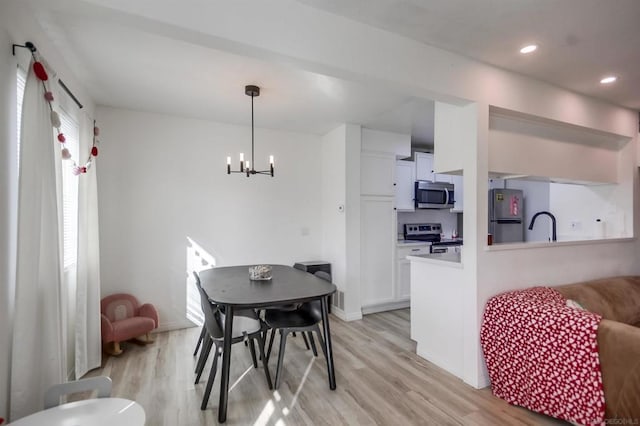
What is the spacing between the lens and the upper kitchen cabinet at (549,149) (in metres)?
2.68

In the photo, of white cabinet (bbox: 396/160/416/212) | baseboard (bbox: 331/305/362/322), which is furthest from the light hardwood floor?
white cabinet (bbox: 396/160/416/212)

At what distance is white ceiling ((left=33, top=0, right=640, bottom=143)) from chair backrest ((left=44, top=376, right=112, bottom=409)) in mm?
1692

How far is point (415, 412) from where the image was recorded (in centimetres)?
205

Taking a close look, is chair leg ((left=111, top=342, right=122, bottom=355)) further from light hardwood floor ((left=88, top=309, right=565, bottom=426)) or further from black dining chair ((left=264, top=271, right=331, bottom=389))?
black dining chair ((left=264, top=271, right=331, bottom=389))

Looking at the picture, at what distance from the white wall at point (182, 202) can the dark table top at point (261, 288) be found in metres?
0.87

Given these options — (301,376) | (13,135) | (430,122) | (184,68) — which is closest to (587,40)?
(430,122)

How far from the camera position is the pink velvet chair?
2.82 m

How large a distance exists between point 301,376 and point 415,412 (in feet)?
3.01

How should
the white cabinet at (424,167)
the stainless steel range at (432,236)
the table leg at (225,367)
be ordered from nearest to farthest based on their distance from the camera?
1. the table leg at (225,367)
2. the stainless steel range at (432,236)
3. the white cabinet at (424,167)

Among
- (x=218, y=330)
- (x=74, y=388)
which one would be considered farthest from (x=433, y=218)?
(x=74, y=388)

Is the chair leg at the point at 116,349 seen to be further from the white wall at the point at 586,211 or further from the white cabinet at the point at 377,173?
the white wall at the point at 586,211

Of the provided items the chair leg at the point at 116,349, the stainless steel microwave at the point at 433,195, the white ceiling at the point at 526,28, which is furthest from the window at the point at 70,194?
the stainless steel microwave at the point at 433,195

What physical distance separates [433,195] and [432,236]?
2.50ft

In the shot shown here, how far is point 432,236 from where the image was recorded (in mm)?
5023
